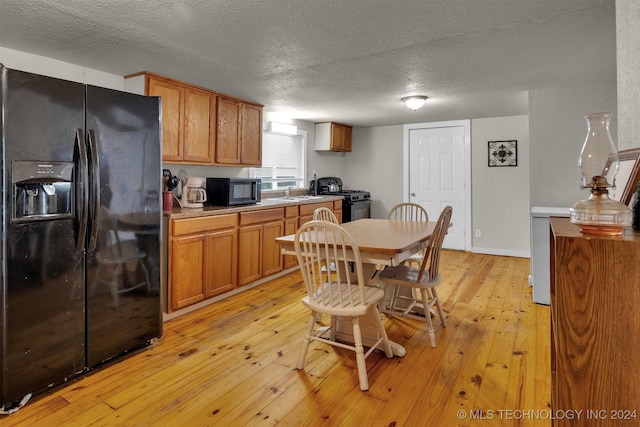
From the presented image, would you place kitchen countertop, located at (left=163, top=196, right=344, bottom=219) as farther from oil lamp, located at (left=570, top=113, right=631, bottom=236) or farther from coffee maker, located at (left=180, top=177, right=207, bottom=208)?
oil lamp, located at (left=570, top=113, right=631, bottom=236)

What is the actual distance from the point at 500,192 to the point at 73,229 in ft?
17.2

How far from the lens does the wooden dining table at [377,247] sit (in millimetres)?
2150

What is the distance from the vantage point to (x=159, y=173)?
98.3 inches

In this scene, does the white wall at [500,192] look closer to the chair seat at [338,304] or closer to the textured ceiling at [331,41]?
the textured ceiling at [331,41]

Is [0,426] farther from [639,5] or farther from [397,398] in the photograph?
[639,5]

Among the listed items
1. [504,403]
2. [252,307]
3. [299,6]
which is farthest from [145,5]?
[504,403]

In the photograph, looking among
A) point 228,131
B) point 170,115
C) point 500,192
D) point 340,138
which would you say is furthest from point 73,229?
point 500,192

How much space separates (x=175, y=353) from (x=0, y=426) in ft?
2.95

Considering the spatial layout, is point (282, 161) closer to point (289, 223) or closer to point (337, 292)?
point (289, 223)

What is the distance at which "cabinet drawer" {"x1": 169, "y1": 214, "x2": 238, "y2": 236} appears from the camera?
2980 mm

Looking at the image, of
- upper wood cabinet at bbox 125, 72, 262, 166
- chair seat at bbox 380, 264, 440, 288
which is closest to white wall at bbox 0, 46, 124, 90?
upper wood cabinet at bbox 125, 72, 262, 166

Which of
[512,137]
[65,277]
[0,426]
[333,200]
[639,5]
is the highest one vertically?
[512,137]

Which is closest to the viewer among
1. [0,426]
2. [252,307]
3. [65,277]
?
[0,426]

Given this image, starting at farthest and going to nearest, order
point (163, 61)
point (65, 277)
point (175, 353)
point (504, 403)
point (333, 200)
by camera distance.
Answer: point (333, 200), point (163, 61), point (175, 353), point (65, 277), point (504, 403)
